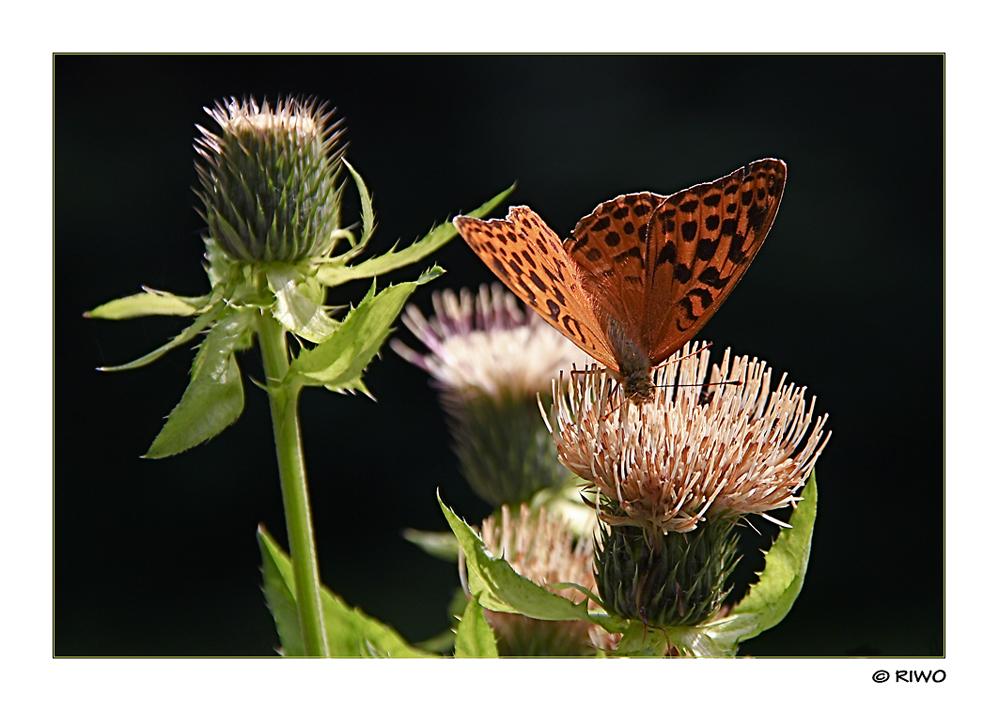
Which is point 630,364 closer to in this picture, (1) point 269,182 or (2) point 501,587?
(2) point 501,587

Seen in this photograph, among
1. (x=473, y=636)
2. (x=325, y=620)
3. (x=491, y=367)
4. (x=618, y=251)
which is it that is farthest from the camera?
(x=491, y=367)

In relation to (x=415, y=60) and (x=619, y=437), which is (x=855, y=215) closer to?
(x=415, y=60)

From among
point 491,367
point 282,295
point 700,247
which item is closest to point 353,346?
point 282,295

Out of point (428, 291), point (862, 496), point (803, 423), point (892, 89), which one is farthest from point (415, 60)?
point (862, 496)

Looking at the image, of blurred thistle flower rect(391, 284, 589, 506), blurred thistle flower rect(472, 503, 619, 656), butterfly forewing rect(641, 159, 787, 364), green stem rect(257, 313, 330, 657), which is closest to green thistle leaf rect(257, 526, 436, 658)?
green stem rect(257, 313, 330, 657)

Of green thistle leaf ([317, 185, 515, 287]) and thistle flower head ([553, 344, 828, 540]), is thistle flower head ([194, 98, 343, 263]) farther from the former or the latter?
thistle flower head ([553, 344, 828, 540])

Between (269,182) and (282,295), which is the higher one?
(269,182)
